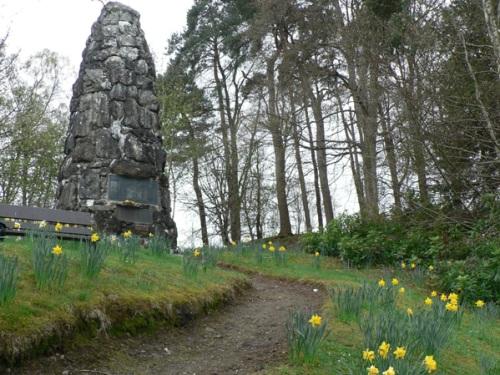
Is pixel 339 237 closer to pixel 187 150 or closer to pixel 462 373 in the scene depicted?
pixel 462 373

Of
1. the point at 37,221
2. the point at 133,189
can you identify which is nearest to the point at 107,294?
the point at 37,221

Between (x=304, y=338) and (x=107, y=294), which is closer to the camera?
(x=304, y=338)

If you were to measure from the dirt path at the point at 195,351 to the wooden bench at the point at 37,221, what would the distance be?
1.94 m

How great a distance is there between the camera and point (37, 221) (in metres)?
6.42

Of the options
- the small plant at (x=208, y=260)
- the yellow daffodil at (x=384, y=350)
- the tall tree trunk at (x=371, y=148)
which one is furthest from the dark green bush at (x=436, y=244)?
the yellow daffodil at (x=384, y=350)

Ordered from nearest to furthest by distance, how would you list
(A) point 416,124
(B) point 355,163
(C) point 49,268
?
1. (C) point 49,268
2. (A) point 416,124
3. (B) point 355,163

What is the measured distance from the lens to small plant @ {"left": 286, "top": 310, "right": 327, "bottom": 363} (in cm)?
346

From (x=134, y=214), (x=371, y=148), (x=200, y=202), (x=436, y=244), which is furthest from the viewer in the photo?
(x=200, y=202)

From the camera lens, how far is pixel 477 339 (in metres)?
5.15

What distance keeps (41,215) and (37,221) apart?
0.78 ft

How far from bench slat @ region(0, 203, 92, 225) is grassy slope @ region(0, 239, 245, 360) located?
347 millimetres

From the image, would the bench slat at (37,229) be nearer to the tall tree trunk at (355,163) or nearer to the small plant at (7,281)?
the small plant at (7,281)

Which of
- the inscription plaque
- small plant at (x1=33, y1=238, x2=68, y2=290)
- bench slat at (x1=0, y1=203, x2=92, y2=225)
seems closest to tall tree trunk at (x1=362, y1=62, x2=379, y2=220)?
the inscription plaque

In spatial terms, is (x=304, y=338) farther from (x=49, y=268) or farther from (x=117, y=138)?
(x=117, y=138)
